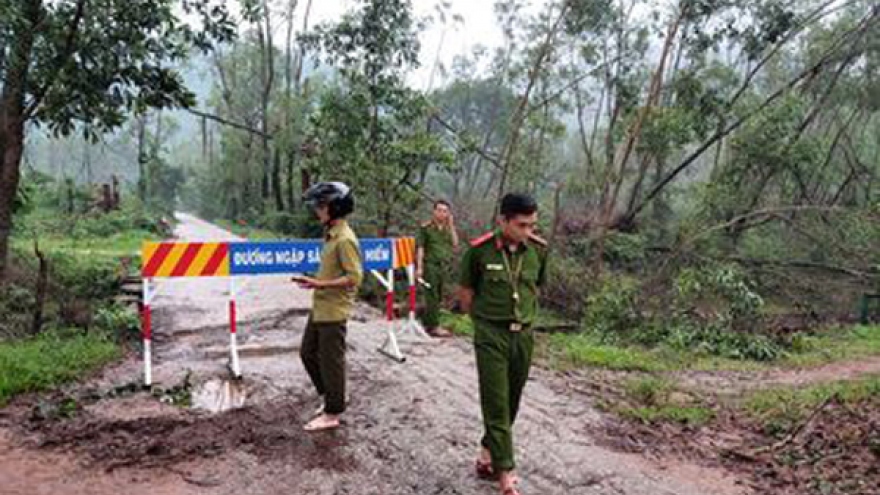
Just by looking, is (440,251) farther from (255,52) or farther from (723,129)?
(255,52)

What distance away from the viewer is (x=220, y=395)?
237 inches

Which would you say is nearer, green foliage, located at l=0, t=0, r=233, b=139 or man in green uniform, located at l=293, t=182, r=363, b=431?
man in green uniform, located at l=293, t=182, r=363, b=431

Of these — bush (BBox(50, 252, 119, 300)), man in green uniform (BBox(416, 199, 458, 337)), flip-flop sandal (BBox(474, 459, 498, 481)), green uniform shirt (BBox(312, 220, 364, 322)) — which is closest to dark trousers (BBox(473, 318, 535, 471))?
flip-flop sandal (BBox(474, 459, 498, 481))

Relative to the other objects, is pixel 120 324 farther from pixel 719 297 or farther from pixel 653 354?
pixel 719 297

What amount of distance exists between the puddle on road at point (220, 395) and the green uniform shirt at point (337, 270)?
1.36 metres

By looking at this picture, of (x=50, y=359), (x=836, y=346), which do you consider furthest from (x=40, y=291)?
(x=836, y=346)

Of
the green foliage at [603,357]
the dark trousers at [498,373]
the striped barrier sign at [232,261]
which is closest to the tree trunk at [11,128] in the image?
the striped barrier sign at [232,261]

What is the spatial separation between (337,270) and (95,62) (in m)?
4.41

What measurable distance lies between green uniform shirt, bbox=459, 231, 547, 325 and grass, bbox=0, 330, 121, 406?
4.19m

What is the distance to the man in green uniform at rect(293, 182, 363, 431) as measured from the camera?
4941mm

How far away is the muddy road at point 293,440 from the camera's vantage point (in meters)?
4.36

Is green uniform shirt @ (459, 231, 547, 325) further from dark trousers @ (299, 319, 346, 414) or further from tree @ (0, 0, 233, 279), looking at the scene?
tree @ (0, 0, 233, 279)

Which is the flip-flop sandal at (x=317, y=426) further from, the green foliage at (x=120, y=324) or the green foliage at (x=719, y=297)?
the green foliage at (x=719, y=297)

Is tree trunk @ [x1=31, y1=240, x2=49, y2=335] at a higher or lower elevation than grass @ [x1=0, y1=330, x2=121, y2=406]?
higher
